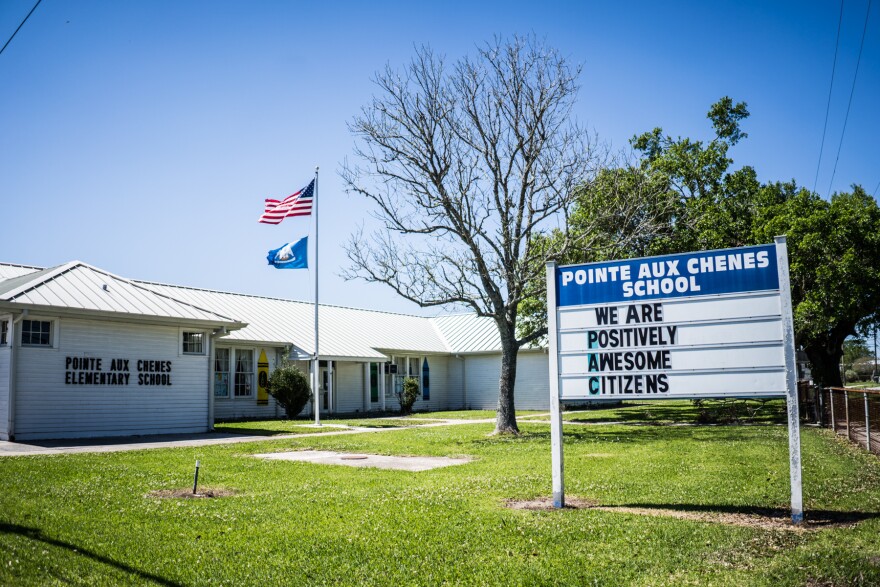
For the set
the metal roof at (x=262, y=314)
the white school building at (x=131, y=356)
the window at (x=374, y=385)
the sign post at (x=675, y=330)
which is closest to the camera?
the sign post at (x=675, y=330)

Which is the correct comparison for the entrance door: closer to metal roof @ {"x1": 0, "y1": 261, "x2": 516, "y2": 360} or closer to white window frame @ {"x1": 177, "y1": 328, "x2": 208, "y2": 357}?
metal roof @ {"x1": 0, "y1": 261, "x2": 516, "y2": 360}

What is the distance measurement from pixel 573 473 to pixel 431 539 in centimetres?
546

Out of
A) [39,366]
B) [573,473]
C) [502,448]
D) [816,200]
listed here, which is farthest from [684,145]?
[39,366]

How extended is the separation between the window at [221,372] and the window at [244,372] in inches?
22.0

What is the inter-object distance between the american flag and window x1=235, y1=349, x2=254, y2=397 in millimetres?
6787

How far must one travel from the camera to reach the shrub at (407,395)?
3466cm

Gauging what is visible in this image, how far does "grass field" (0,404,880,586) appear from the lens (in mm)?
6027

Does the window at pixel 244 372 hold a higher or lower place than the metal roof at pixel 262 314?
lower

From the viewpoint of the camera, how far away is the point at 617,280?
378 inches

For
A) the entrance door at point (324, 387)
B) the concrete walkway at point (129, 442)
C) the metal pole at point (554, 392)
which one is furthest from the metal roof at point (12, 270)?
the metal pole at point (554, 392)

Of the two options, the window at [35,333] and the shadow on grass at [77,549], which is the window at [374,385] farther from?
the shadow on grass at [77,549]

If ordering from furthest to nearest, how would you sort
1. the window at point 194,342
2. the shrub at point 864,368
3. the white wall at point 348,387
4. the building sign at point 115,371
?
the shrub at point 864,368 < the white wall at point 348,387 < the window at point 194,342 < the building sign at point 115,371

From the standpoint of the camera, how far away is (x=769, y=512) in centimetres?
852

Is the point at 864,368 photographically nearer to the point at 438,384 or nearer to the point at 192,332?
the point at 438,384
